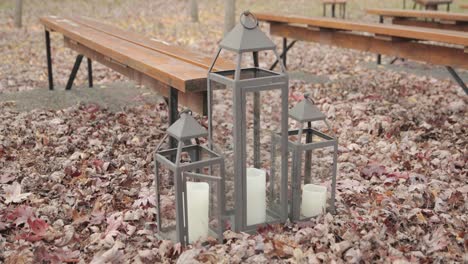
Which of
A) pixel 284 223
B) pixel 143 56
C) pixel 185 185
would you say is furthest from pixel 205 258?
pixel 143 56

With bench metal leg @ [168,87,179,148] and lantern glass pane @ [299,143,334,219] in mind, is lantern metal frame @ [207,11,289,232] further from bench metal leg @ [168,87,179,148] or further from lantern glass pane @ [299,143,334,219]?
bench metal leg @ [168,87,179,148]

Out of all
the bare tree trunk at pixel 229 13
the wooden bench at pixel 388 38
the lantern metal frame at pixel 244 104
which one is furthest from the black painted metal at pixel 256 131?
the bare tree trunk at pixel 229 13

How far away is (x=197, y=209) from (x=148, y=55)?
1761 millimetres

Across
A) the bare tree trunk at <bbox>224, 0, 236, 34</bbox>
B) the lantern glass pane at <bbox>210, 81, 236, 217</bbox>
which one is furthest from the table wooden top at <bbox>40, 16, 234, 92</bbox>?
the bare tree trunk at <bbox>224, 0, 236, 34</bbox>

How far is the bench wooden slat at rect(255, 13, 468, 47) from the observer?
476cm

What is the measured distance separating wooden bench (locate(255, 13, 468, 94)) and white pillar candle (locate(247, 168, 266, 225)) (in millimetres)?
2529

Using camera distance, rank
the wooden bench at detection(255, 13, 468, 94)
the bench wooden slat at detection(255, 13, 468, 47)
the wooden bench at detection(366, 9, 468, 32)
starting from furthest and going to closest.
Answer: the wooden bench at detection(366, 9, 468, 32)
the wooden bench at detection(255, 13, 468, 94)
the bench wooden slat at detection(255, 13, 468, 47)

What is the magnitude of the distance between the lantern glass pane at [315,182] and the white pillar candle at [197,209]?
0.59 meters

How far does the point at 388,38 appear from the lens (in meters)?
5.81

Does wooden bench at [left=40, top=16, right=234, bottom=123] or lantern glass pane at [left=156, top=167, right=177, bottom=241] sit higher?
wooden bench at [left=40, top=16, right=234, bottom=123]

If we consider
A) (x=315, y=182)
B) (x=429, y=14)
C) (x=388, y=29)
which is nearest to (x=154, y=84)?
(x=315, y=182)

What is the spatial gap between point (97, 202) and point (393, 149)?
244cm

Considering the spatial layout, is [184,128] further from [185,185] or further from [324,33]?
[324,33]

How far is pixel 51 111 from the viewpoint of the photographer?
5961 millimetres
